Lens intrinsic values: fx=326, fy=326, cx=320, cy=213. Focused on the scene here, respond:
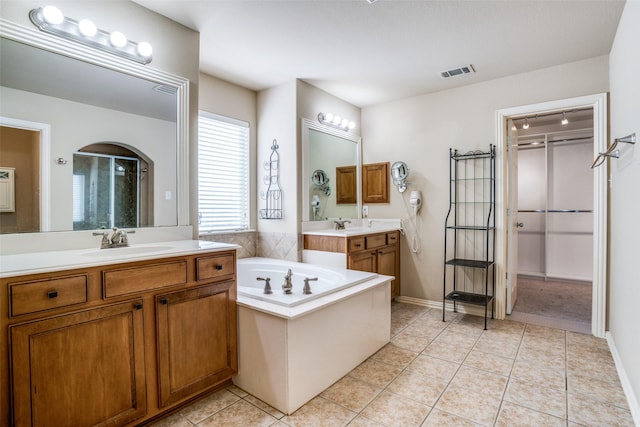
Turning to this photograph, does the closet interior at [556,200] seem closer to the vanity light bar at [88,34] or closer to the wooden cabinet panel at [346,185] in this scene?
the wooden cabinet panel at [346,185]

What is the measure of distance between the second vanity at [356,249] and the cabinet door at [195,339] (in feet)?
4.46

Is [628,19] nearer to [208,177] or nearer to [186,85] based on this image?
[186,85]

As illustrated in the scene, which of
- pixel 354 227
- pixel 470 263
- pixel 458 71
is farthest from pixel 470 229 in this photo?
pixel 458 71

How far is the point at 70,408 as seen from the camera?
56.7 inches

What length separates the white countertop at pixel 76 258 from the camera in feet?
4.44

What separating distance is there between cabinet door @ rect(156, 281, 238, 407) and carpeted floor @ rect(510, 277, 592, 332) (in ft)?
9.76

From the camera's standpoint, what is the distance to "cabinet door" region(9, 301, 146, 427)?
1.32 metres

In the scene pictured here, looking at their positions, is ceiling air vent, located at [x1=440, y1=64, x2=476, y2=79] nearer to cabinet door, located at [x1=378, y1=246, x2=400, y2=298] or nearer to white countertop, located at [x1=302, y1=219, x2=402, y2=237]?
white countertop, located at [x1=302, y1=219, x2=402, y2=237]

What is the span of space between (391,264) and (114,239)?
2.86 meters

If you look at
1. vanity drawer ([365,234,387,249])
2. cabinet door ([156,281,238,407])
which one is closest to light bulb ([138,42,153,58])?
cabinet door ([156,281,238,407])

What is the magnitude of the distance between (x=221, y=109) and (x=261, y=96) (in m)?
0.55

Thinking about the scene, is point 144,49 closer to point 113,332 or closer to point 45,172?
point 45,172

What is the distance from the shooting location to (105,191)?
210 cm

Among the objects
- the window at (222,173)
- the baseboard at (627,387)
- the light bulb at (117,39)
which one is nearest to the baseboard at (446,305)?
the baseboard at (627,387)
